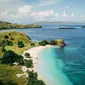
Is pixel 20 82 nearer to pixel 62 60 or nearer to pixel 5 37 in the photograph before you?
pixel 62 60

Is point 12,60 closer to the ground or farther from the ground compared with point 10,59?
closer to the ground

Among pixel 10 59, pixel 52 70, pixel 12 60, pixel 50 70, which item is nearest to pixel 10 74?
pixel 10 59

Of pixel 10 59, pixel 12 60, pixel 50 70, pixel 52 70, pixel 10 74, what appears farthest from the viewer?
pixel 12 60

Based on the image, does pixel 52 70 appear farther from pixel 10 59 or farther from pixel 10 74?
pixel 10 74

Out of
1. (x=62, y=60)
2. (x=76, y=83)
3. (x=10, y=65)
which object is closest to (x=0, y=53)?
(x=10, y=65)

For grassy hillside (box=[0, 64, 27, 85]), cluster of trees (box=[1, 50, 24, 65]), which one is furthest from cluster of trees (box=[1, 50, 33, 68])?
grassy hillside (box=[0, 64, 27, 85])

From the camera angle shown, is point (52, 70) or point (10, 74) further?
point (52, 70)

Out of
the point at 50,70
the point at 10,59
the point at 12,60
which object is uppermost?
the point at 10,59

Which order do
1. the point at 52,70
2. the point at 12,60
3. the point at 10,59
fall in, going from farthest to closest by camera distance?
the point at 12,60 → the point at 10,59 → the point at 52,70

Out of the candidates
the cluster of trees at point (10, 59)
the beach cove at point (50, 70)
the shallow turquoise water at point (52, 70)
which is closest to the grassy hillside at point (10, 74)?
the cluster of trees at point (10, 59)

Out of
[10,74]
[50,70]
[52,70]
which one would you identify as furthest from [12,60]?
[52,70]
